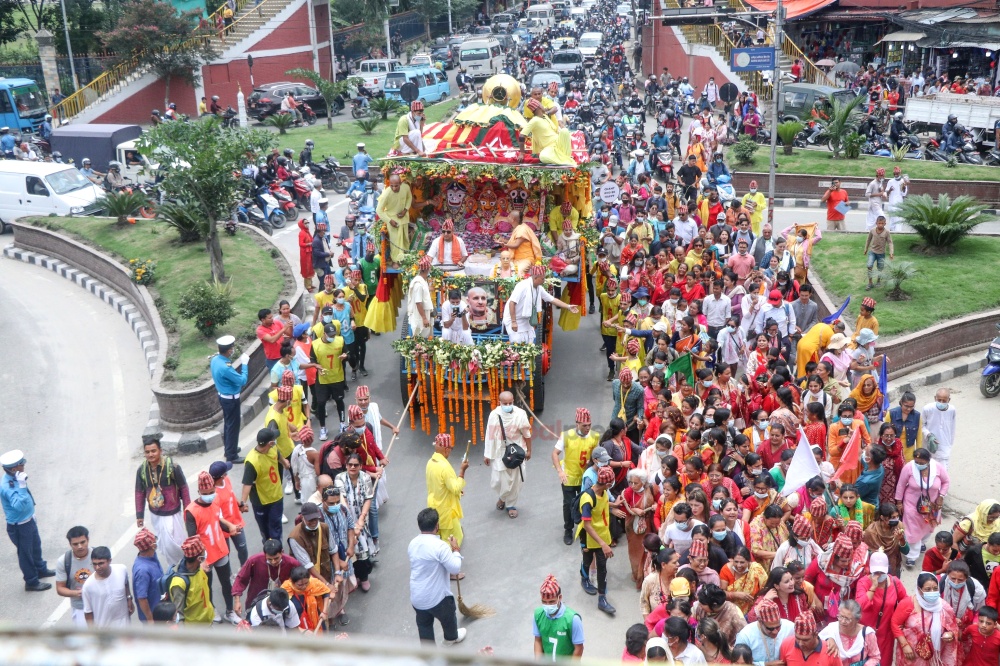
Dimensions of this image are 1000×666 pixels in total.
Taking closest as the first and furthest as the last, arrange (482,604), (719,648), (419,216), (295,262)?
1. (719,648)
2. (482,604)
3. (419,216)
4. (295,262)

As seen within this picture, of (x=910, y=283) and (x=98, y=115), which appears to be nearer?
(x=910, y=283)

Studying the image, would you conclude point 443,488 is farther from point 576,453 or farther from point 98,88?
point 98,88

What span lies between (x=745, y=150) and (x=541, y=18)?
42.8 m

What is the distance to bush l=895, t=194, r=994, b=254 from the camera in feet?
56.2

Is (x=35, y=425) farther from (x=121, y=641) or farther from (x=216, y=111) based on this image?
(x=216, y=111)

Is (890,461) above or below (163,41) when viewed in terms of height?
below

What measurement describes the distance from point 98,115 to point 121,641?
40.3 metres

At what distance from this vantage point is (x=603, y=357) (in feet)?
48.7

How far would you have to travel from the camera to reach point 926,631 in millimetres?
6934

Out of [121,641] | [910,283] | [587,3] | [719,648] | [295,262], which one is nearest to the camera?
[121,641]

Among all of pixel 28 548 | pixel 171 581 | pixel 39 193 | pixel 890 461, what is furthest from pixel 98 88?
pixel 890 461

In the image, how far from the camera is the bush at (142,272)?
17484 millimetres

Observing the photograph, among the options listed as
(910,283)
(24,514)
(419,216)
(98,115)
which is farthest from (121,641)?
(98,115)

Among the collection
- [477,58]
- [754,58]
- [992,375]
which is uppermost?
[754,58]
